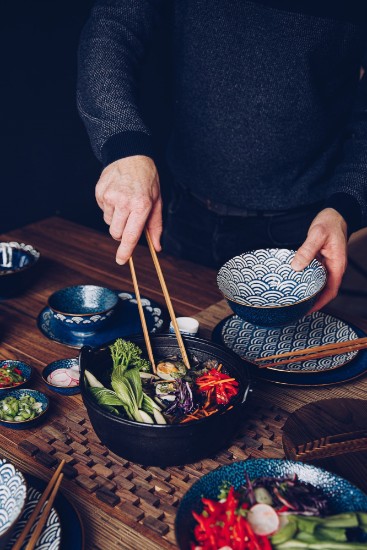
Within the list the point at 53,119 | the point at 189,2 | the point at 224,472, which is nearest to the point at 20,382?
the point at 224,472

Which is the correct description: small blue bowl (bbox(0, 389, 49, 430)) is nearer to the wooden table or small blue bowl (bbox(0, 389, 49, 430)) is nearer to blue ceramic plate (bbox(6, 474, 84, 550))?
the wooden table

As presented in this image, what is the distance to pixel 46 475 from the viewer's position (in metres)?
1.22

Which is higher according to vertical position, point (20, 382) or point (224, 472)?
point (224, 472)

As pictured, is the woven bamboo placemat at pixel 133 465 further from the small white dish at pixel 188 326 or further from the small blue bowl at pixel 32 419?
the small white dish at pixel 188 326

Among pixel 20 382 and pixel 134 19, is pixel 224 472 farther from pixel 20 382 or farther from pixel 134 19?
pixel 134 19

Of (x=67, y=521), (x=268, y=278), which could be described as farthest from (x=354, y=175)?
(x=67, y=521)

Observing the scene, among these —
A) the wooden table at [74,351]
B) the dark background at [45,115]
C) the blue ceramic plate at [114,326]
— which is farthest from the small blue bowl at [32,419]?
the dark background at [45,115]

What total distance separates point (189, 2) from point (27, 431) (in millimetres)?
1601

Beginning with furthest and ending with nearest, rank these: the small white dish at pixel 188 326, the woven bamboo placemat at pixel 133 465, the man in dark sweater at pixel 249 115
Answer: the man in dark sweater at pixel 249 115 → the small white dish at pixel 188 326 → the woven bamboo placemat at pixel 133 465

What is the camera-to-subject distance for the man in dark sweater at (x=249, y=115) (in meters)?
1.85

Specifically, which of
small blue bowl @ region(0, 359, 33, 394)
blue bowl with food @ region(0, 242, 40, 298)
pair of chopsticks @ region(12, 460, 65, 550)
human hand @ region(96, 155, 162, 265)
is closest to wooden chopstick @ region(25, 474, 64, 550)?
pair of chopsticks @ region(12, 460, 65, 550)

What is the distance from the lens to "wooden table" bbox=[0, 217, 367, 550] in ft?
3.63

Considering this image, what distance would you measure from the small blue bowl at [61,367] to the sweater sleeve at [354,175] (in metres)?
0.96

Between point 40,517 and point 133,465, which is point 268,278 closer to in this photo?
point 133,465
